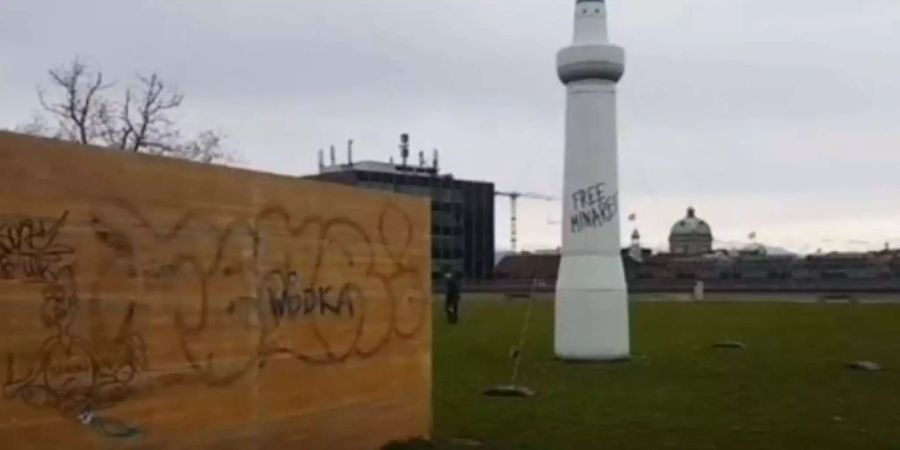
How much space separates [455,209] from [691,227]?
46.5 meters

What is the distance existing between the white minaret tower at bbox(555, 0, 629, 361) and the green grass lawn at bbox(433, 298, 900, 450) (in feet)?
2.70

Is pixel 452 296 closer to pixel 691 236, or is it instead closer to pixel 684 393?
pixel 684 393

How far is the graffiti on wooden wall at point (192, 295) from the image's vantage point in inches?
372

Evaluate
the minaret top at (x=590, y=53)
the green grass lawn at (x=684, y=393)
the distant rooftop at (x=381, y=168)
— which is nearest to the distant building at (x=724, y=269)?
the distant rooftop at (x=381, y=168)

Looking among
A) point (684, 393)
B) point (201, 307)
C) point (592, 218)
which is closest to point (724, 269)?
point (592, 218)

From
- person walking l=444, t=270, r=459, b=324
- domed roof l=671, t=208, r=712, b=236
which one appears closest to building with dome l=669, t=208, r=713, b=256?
domed roof l=671, t=208, r=712, b=236

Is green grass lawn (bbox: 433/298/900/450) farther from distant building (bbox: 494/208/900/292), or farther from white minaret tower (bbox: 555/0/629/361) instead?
distant building (bbox: 494/208/900/292)

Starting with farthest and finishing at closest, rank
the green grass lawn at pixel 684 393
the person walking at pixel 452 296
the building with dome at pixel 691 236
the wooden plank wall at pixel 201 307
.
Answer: the building with dome at pixel 691 236, the person walking at pixel 452 296, the green grass lawn at pixel 684 393, the wooden plank wall at pixel 201 307

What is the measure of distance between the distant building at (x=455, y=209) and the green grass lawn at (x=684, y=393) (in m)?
82.4

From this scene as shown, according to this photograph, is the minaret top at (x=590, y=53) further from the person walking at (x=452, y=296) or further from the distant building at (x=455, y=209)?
the distant building at (x=455, y=209)

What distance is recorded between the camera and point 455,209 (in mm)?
127750

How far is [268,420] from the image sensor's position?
11922mm

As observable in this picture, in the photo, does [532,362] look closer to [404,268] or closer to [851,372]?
[851,372]

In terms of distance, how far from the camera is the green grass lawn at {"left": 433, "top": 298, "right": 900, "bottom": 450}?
15.7 m
